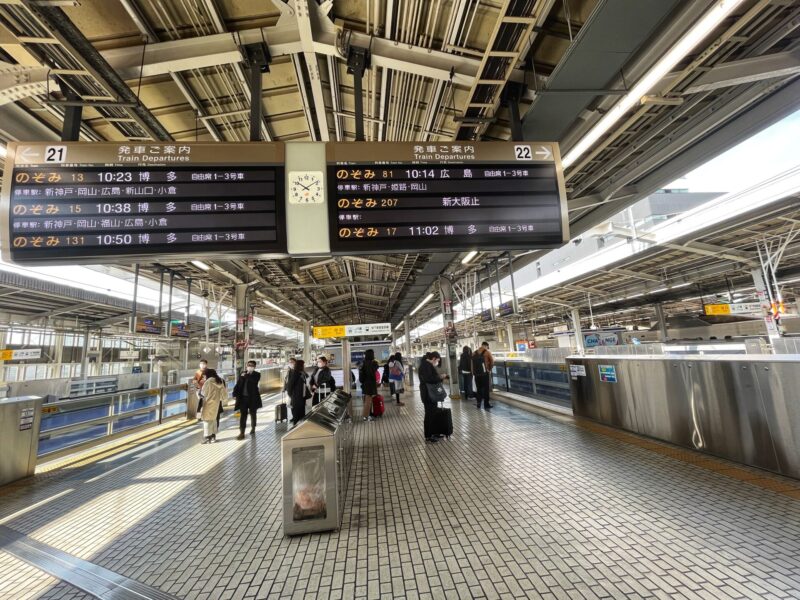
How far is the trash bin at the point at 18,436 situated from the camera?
4691 mm

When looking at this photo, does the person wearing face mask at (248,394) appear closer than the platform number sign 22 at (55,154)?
No

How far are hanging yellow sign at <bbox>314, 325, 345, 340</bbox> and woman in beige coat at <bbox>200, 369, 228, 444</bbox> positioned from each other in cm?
694

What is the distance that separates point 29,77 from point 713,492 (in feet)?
23.3

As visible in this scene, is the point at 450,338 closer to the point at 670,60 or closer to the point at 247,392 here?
the point at 247,392

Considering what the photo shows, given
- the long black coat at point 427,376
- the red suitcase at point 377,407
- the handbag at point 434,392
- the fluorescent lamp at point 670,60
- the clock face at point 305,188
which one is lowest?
the red suitcase at point 377,407

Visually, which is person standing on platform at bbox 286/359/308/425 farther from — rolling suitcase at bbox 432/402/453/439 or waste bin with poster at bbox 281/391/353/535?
waste bin with poster at bbox 281/391/353/535

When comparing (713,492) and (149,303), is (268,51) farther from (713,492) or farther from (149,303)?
(149,303)

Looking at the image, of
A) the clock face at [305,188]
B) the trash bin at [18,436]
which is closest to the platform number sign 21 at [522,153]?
the clock face at [305,188]

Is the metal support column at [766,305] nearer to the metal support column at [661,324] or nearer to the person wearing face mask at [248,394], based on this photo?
the metal support column at [661,324]

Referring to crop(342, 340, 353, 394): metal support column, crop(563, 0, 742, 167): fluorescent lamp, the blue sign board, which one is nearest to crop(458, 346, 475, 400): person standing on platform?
crop(342, 340, 353, 394): metal support column

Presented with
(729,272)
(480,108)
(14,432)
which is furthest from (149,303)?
(729,272)

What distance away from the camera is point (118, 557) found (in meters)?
2.82

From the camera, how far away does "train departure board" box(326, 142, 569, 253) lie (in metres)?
2.97

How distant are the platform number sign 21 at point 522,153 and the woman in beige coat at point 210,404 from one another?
6469mm
